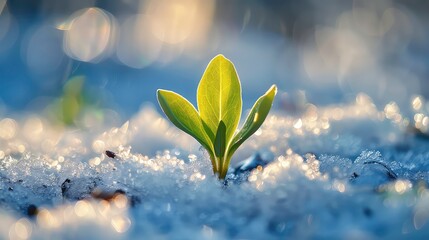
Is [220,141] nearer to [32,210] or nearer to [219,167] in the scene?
[219,167]

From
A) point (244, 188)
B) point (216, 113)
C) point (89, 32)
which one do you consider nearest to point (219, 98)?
point (216, 113)

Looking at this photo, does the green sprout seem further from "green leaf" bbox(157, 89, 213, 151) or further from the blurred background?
the blurred background

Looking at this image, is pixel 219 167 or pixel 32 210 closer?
pixel 32 210

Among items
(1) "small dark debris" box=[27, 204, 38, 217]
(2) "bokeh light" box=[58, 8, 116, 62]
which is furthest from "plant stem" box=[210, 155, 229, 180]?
(2) "bokeh light" box=[58, 8, 116, 62]

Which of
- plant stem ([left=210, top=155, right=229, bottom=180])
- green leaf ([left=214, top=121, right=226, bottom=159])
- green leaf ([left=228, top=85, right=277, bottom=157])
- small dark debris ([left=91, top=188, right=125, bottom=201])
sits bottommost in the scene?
small dark debris ([left=91, top=188, right=125, bottom=201])

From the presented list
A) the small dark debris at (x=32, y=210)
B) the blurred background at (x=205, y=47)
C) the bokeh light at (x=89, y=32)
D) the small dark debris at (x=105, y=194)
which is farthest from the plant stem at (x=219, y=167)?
the bokeh light at (x=89, y=32)

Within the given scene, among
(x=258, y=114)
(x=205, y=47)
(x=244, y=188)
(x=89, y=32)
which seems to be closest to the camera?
(x=244, y=188)

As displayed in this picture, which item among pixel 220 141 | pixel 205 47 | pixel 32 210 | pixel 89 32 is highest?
pixel 220 141

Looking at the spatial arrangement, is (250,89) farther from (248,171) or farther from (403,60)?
(248,171)
